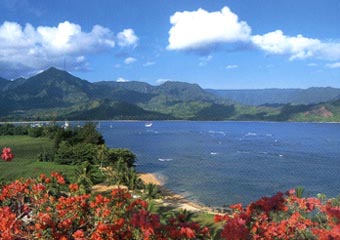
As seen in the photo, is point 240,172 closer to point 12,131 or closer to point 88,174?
point 88,174

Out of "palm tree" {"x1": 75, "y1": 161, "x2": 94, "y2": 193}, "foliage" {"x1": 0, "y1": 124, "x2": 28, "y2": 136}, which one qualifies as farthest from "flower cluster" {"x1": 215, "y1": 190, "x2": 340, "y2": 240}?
"foliage" {"x1": 0, "y1": 124, "x2": 28, "y2": 136}

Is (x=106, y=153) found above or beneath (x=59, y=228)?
beneath

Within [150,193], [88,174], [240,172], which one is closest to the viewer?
[150,193]

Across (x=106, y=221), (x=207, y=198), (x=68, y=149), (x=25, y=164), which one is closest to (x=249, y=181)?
(x=207, y=198)

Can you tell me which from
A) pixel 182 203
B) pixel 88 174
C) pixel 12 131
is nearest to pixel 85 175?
pixel 88 174

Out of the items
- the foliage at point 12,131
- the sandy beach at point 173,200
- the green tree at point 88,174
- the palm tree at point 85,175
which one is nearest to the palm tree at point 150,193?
the sandy beach at point 173,200

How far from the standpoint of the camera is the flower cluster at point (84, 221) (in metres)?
7.46

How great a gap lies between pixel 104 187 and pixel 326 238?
136ft

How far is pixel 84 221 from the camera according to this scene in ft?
30.2

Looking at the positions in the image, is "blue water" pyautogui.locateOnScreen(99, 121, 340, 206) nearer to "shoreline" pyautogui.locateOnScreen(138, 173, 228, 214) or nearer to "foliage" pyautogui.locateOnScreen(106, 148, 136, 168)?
"shoreline" pyautogui.locateOnScreen(138, 173, 228, 214)

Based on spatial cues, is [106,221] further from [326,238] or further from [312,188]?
[312,188]

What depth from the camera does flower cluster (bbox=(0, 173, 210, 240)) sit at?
7457mm

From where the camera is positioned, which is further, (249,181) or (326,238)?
(249,181)

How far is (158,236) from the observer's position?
757cm
